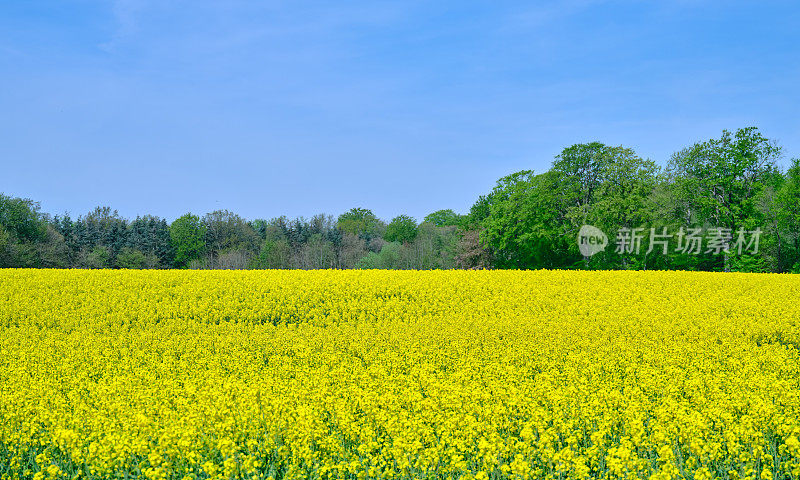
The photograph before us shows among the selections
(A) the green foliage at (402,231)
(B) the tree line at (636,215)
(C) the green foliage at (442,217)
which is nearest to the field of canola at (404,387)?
(B) the tree line at (636,215)

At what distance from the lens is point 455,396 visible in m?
7.02

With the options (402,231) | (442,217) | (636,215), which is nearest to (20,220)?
(402,231)

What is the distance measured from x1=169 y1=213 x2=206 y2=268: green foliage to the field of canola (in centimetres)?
5749

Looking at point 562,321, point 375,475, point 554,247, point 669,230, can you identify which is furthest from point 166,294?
point 669,230

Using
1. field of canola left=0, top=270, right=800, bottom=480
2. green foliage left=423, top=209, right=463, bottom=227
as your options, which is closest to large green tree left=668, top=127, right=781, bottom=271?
field of canola left=0, top=270, right=800, bottom=480

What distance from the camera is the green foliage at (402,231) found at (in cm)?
8456

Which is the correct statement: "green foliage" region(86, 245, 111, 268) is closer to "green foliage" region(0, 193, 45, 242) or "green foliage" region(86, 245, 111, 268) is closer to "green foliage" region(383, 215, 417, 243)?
"green foliage" region(0, 193, 45, 242)

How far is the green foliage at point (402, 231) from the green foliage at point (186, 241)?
27013 millimetres

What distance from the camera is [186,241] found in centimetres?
7544

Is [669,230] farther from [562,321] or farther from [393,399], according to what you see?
[393,399]

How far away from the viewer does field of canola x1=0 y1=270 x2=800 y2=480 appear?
5680 millimetres

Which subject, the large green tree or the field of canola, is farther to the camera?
the large green tree

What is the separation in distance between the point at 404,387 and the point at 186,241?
7316 cm

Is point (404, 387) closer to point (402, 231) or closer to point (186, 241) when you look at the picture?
point (186, 241)
